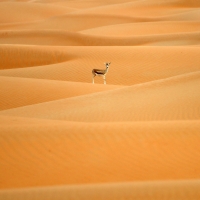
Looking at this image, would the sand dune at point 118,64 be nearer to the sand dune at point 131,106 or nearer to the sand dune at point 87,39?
the sand dune at point 87,39

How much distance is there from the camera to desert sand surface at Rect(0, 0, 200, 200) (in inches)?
215

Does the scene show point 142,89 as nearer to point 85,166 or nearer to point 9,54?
point 85,166

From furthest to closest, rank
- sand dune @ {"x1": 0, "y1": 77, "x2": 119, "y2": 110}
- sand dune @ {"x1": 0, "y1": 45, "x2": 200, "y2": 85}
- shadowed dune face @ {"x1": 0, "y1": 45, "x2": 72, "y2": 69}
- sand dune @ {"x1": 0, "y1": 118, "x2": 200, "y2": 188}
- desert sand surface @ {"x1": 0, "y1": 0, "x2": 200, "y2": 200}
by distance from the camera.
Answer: shadowed dune face @ {"x1": 0, "y1": 45, "x2": 72, "y2": 69} → sand dune @ {"x1": 0, "y1": 45, "x2": 200, "y2": 85} → sand dune @ {"x1": 0, "y1": 77, "x2": 119, "y2": 110} → sand dune @ {"x1": 0, "y1": 118, "x2": 200, "y2": 188} → desert sand surface @ {"x1": 0, "y1": 0, "x2": 200, "y2": 200}

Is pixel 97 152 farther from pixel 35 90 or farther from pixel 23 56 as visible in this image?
pixel 23 56

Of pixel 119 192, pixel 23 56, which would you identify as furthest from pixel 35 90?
pixel 119 192

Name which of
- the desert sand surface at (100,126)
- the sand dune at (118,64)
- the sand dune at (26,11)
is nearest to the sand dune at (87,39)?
the sand dune at (118,64)

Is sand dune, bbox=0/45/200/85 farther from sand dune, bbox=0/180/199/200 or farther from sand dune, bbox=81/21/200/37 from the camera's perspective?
sand dune, bbox=0/180/199/200

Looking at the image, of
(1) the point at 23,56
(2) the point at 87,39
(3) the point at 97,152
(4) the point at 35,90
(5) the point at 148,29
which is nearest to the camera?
(3) the point at 97,152

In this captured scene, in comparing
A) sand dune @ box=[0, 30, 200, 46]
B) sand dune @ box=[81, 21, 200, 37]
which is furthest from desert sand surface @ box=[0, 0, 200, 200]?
sand dune @ box=[81, 21, 200, 37]

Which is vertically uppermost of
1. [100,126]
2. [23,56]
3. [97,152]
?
[23,56]

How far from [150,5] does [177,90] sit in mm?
38582

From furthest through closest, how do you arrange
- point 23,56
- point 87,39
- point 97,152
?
1. point 87,39
2. point 23,56
3. point 97,152

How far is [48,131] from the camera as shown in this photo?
7883 mm

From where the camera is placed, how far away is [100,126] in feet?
27.3
